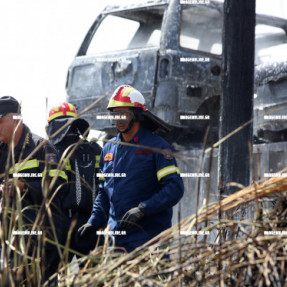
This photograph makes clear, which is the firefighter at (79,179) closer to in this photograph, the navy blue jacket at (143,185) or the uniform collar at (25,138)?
the uniform collar at (25,138)

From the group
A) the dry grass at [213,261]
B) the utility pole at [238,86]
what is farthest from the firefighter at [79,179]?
the dry grass at [213,261]

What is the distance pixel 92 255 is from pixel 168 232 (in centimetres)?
27

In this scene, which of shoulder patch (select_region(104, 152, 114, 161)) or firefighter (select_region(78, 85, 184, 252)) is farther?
shoulder patch (select_region(104, 152, 114, 161))

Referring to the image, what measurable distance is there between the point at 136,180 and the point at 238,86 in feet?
3.68

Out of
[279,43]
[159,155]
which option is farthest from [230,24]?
[279,43]

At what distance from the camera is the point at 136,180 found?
15.1 feet

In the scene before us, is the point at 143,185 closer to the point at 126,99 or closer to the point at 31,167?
the point at 126,99

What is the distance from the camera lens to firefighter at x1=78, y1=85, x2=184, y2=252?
14.7 feet

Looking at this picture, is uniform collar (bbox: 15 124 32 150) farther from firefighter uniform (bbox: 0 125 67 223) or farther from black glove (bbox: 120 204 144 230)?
black glove (bbox: 120 204 144 230)

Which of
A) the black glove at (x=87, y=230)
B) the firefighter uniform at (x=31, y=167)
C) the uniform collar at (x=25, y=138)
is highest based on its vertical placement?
the uniform collar at (x=25, y=138)

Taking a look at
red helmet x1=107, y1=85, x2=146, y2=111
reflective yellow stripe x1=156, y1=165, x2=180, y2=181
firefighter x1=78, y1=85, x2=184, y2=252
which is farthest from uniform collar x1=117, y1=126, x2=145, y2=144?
reflective yellow stripe x1=156, y1=165, x2=180, y2=181

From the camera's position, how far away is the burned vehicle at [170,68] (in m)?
9.70

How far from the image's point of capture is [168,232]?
2.50 metres

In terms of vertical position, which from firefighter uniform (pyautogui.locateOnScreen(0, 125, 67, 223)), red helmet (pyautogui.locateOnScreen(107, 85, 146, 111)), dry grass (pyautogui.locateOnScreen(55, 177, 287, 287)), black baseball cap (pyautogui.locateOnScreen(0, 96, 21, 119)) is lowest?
dry grass (pyautogui.locateOnScreen(55, 177, 287, 287))
